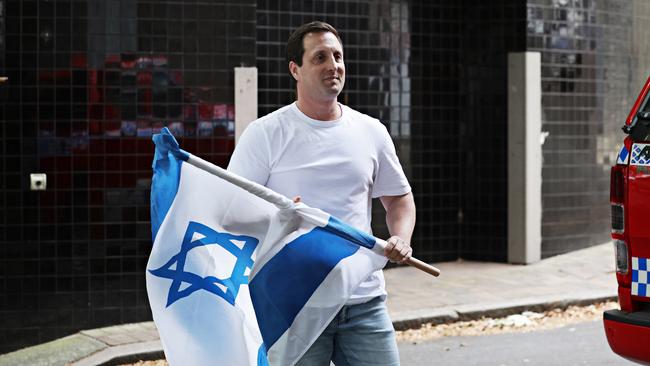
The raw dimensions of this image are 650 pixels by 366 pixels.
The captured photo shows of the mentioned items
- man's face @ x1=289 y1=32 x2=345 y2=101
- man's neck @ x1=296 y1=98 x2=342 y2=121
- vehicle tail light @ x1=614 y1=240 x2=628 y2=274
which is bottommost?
vehicle tail light @ x1=614 y1=240 x2=628 y2=274

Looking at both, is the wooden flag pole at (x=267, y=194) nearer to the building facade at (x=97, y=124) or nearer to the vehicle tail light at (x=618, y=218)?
the vehicle tail light at (x=618, y=218)

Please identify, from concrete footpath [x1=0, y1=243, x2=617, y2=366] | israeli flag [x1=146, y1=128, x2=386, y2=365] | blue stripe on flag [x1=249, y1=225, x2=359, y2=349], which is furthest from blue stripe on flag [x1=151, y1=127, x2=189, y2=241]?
concrete footpath [x1=0, y1=243, x2=617, y2=366]

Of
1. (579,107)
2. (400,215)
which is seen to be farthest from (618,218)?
(579,107)

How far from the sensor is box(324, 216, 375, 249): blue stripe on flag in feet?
14.6

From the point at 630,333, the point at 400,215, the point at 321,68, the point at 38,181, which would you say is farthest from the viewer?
the point at 38,181

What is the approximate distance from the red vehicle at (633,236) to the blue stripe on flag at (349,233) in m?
1.89

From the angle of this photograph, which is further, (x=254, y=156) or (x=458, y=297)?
(x=458, y=297)

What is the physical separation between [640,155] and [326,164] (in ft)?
6.89

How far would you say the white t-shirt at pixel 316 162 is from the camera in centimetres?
449

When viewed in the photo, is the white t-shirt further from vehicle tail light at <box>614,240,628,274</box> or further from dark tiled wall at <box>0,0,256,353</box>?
dark tiled wall at <box>0,0,256,353</box>

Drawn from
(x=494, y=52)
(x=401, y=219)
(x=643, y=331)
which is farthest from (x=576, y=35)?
(x=401, y=219)

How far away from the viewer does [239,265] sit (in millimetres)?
4465

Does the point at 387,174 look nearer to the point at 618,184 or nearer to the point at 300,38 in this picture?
the point at 300,38

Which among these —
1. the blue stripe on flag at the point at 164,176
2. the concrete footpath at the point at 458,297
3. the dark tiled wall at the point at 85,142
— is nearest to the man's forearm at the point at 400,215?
the blue stripe on flag at the point at 164,176
